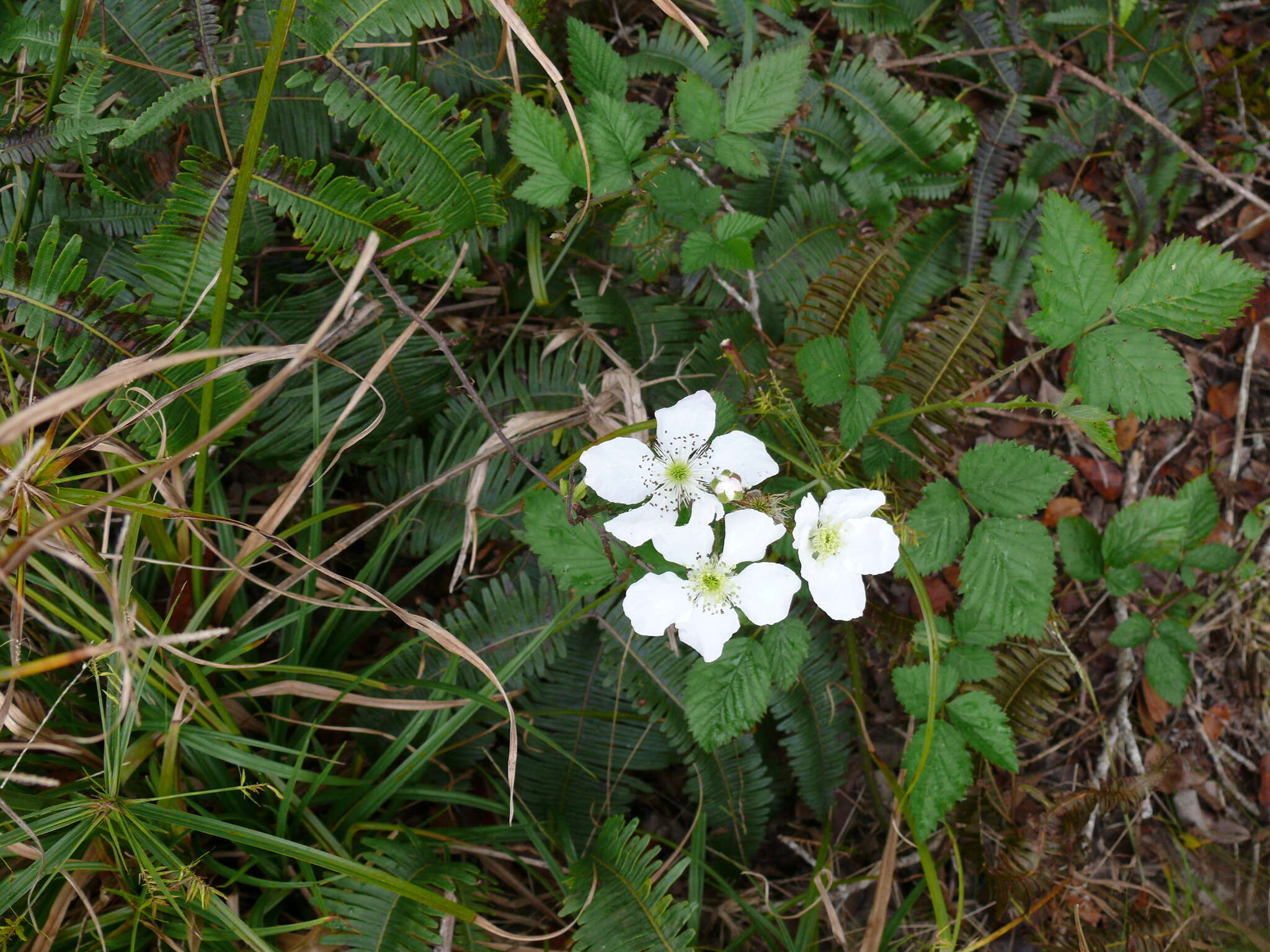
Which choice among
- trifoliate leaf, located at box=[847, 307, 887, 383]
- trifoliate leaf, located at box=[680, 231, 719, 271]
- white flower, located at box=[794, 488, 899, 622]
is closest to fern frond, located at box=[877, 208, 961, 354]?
trifoliate leaf, located at box=[847, 307, 887, 383]

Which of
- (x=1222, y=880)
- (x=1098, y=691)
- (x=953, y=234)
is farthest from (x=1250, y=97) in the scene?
(x=1222, y=880)

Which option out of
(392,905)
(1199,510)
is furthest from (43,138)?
(1199,510)

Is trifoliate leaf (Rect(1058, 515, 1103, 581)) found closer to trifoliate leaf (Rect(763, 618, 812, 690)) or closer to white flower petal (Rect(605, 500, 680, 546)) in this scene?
trifoliate leaf (Rect(763, 618, 812, 690))

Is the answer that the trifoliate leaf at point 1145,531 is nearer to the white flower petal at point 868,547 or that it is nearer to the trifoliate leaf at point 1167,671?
the trifoliate leaf at point 1167,671

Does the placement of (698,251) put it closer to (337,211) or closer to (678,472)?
(678,472)

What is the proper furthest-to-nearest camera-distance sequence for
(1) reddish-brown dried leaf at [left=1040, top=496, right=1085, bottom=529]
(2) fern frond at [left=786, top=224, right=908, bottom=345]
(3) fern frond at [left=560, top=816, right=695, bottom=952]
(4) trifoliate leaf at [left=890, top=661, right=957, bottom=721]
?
(1) reddish-brown dried leaf at [left=1040, top=496, right=1085, bottom=529]
(2) fern frond at [left=786, top=224, right=908, bottom=345]
(4) trifoliate leaf at [left=890, top=661, right=957, bottom=721]
(3) fern frond at [left=560, top=816, right=695, bottom=952]

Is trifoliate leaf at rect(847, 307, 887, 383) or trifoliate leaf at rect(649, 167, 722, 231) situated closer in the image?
trifoliate leaf at rect(847, 307, 887, 383)

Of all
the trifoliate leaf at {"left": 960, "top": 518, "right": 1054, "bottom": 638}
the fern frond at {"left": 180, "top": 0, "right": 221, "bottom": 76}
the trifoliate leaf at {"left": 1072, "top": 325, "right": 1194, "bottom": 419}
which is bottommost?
the trifoliate leaf at {"left": 960, "top": 518, "right": 1054, "bottom": 638}
